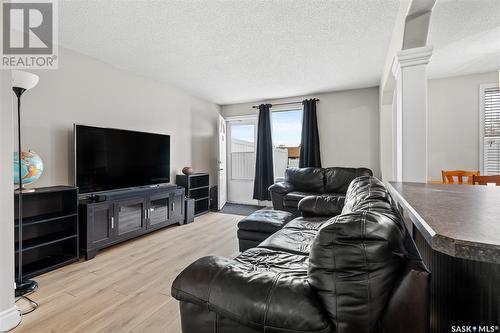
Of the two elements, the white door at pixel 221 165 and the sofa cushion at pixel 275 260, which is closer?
the sofa cushion at pixel 275 260

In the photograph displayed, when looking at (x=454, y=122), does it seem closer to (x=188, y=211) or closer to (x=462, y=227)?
(x=462, y=227)

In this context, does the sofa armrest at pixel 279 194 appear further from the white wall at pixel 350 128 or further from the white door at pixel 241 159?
the white door at pixel 241 159

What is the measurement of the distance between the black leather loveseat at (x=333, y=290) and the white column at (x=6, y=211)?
1406 millimetres

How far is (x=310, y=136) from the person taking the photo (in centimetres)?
500

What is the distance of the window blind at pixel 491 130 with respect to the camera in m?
3.94

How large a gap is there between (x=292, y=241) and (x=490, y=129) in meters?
4.37

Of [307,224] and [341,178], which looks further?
[341,178]

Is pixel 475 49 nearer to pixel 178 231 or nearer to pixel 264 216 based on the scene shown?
pixel 264 216

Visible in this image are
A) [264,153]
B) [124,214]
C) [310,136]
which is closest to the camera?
[124,214]

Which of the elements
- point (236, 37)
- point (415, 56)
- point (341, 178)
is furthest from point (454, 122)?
point (236, 37)

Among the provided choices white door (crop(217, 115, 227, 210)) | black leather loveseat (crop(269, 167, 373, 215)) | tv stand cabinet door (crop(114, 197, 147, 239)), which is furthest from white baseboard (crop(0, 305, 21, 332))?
white door (crop(217, 115, 227, 210))

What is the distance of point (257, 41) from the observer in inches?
109

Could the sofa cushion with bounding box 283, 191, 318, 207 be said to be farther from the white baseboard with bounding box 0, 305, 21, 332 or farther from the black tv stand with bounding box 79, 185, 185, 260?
the white baseboard with bounding box 0, 305, 21, 332

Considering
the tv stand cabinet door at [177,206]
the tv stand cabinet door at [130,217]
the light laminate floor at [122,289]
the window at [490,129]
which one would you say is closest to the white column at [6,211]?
the light laminate floor at [122,289]
